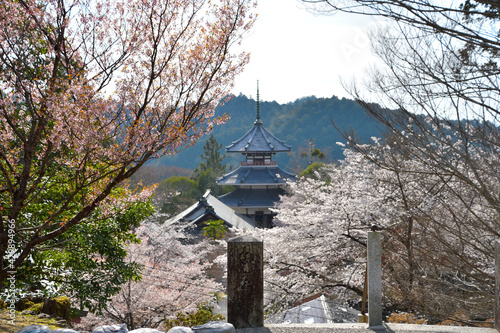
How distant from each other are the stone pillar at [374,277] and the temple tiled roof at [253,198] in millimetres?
23698

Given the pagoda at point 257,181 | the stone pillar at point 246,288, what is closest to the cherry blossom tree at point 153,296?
the stone pillar at point 246,288

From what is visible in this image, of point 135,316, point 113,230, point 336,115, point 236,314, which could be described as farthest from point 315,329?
point 336,115

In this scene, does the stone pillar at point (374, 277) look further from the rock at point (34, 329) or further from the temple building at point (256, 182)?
the temple building at point (256, 182)

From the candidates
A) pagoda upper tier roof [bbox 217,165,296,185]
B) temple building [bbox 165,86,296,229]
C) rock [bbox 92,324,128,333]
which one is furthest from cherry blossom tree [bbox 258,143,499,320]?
pagoda upper tier roof [bbox 217,165,296,185]

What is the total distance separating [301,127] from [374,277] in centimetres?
6697

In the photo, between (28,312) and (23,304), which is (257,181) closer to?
(23,304)

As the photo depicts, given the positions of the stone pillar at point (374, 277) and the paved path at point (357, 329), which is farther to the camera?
the stone pillar at point (374, 277)

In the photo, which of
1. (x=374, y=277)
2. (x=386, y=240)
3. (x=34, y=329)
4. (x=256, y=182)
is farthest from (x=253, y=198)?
(x=34, y=329)

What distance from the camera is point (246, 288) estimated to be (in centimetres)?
407

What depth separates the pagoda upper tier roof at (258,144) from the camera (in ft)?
101

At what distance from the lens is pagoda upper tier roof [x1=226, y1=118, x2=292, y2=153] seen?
3077cm

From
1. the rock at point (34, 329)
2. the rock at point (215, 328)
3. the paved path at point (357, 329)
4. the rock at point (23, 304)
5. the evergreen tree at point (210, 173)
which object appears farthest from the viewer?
the evergreen tree at point (210, 173)

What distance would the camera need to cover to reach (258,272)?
408 cm

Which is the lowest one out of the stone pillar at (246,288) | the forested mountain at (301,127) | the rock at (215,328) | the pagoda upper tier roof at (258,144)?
the rock at (215,328)
